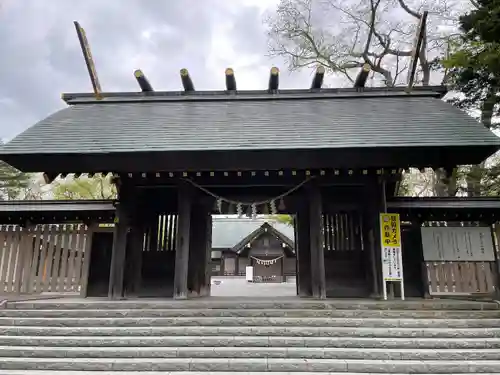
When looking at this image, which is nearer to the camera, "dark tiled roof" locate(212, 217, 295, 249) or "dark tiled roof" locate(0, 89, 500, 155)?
"dark tiled roof" locate(0, 89, 500, 155)

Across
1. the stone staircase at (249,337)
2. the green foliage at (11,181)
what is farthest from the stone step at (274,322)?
the green foliage at (11,181)

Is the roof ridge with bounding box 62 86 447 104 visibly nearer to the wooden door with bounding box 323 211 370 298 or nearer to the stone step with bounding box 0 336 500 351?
the wooden door with bounding box 323 211 370 298

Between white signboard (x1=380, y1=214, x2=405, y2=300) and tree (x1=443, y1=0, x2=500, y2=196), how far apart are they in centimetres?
480

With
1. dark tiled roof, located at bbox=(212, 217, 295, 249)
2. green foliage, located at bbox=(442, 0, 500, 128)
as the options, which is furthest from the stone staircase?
dark tiled roof, located at bbox=(212, 217, 295, 249)

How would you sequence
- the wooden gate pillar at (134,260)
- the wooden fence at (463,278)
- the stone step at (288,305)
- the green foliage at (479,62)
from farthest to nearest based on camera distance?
the green foliage at (479,62)
the wooden gate pillar at (134,260)
the wooden fence at (463,278)
the stone step at (288,305)

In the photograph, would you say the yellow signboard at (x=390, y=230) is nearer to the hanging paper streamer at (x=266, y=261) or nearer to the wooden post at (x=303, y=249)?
the wooden post at (x=303, y=249)

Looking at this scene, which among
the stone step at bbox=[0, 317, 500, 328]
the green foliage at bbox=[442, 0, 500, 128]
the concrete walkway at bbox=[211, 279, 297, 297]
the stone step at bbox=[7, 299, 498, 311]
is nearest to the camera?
the stone step at bbox=[0, 317, 500, 328]

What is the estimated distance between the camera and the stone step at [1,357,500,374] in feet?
15.1

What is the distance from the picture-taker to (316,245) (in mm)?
7367

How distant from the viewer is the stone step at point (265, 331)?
5.35 meters

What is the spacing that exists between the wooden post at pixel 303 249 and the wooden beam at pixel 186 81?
14.3 feet

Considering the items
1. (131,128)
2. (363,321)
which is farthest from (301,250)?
(131,128)

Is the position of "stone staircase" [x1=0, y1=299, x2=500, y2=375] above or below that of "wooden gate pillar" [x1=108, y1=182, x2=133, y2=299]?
below

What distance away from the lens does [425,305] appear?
20.1 ft
